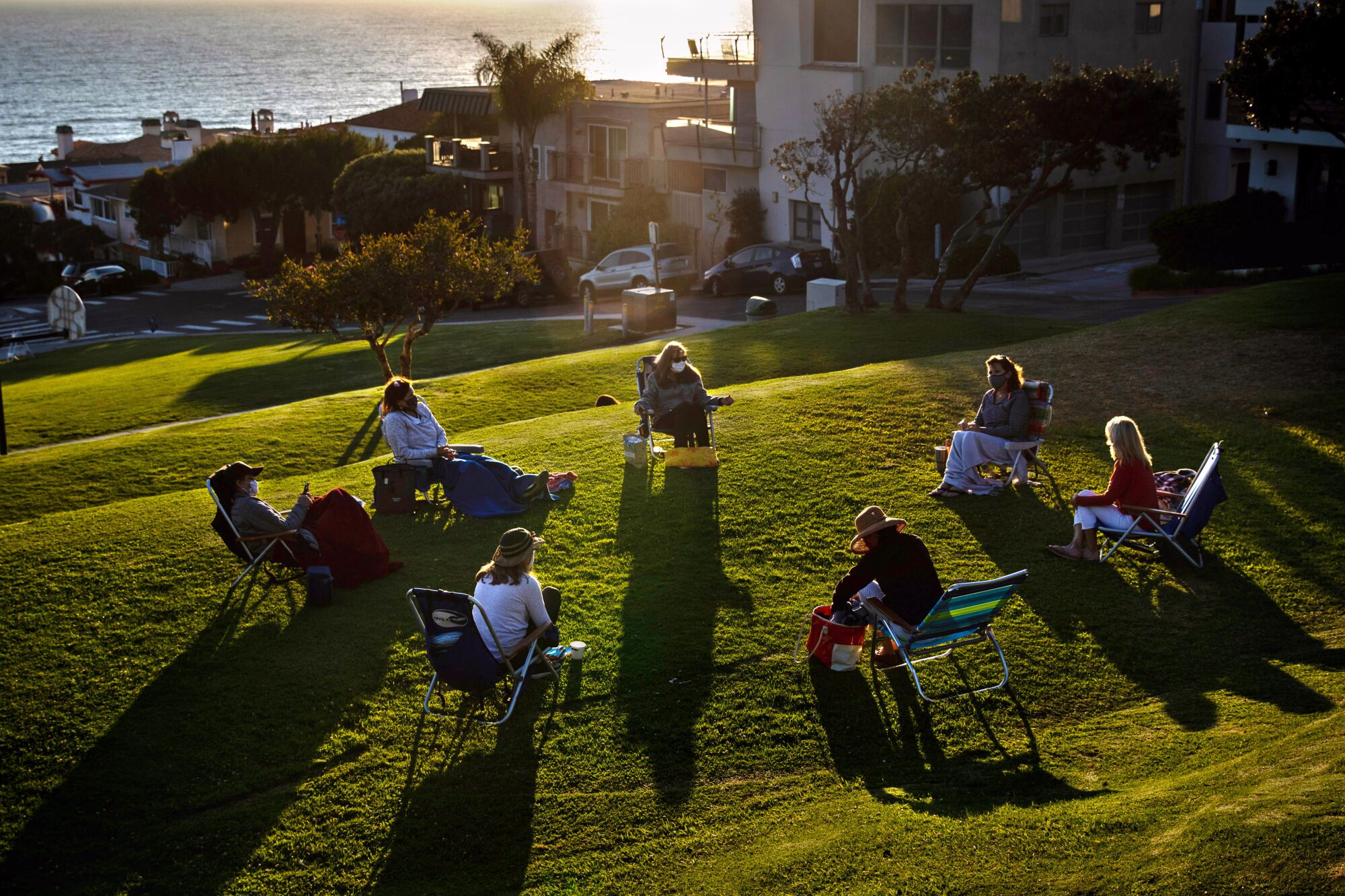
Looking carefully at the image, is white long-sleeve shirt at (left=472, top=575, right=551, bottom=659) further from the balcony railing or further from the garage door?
the balcony railing

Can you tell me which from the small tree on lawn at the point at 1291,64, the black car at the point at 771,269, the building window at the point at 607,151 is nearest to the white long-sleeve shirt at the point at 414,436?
the small tree on lawn at the point at 1291,64

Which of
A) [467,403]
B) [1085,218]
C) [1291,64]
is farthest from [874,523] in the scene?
[1085,218]

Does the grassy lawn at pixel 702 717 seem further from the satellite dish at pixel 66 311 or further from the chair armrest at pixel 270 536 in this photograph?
the satellite dish at pixel 66 311

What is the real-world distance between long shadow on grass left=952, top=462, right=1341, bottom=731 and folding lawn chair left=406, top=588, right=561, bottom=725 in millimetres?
3910

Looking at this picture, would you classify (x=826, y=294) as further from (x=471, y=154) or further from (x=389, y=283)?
(x=471, y=154)

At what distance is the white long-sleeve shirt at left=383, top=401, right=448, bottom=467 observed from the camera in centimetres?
1194

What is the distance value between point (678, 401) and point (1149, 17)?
117ft

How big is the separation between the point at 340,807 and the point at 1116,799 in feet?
15.3

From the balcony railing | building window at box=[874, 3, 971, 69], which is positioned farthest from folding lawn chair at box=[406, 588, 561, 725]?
the balcony railing

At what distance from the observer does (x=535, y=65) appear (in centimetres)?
5372

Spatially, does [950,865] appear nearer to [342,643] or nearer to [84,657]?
[342,643]

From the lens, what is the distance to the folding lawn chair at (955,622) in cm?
780

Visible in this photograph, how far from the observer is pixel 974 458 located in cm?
1200

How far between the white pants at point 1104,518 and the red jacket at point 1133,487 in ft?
0.25
